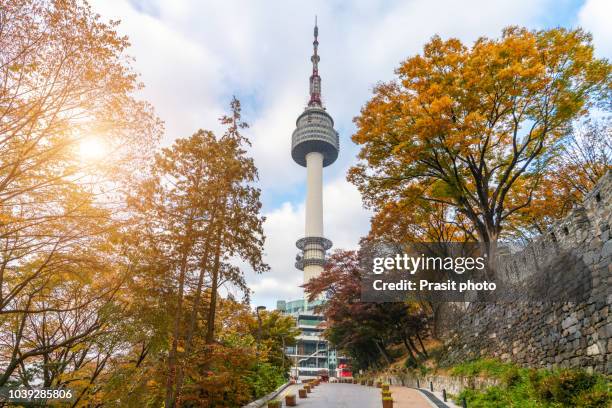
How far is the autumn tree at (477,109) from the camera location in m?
14.0

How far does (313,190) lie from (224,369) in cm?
9885

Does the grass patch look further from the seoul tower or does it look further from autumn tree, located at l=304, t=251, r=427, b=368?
the seoul tower

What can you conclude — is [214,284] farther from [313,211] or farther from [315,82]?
[315,82]

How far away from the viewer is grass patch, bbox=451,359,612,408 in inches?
306

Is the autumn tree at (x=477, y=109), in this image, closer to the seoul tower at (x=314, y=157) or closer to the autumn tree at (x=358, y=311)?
the autumn tree at (x=358, y=311)

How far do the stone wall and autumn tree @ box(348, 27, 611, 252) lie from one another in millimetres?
3379

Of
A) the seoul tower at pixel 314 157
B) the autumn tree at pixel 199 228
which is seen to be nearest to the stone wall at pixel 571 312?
the autumn tree at pixel 199 228

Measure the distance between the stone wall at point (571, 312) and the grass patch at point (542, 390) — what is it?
49cm

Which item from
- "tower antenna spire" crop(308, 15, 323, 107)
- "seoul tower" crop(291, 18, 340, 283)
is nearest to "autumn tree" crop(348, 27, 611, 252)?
"seoul tower" crop(291, 18, 340, 283)

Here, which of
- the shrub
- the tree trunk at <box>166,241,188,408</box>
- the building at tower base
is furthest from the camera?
the building at tower base

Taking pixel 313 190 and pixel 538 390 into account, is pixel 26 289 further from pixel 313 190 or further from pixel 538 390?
pixel 313 190

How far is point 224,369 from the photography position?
39.4 ft

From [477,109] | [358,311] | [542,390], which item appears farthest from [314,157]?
[542,390]

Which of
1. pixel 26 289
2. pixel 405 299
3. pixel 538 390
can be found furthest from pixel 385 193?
pixel 26 289
